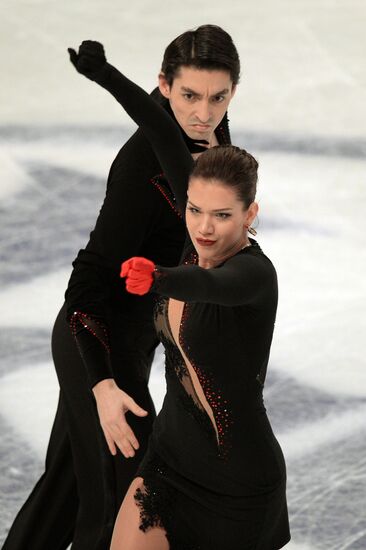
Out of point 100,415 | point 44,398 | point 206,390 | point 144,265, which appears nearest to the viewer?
point 144,265

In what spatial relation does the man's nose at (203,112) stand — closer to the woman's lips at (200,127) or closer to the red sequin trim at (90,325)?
the woman's lips at (200,127)

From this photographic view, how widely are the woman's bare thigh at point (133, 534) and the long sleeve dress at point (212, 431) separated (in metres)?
0.02

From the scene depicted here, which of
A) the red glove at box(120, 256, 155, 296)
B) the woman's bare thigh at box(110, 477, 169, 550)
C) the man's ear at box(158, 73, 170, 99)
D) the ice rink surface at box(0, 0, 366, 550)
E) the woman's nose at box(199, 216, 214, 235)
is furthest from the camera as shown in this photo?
the ice rink surface at box(0, 0, 366, 550)

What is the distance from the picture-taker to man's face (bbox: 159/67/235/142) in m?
3.03

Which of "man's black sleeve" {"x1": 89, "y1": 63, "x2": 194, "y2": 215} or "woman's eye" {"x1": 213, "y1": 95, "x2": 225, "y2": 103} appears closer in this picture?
"man's black sleeve" {"x1": 89, "y1": 63, "x2": 194, "y2": 215}

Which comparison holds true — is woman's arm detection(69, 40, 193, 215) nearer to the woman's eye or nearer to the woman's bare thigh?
the woman's eye

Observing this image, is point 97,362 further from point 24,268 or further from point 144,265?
point 24,268

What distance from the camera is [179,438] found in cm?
276

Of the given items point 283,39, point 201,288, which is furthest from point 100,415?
point 283,39

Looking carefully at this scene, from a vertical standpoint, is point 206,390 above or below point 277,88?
below

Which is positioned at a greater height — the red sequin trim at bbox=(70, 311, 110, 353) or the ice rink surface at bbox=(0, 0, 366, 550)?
the ice rink surface at bbox=(0, 0, 366, 550)

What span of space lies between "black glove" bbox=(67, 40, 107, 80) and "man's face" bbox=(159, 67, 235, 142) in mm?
434

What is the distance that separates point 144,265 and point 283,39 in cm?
506

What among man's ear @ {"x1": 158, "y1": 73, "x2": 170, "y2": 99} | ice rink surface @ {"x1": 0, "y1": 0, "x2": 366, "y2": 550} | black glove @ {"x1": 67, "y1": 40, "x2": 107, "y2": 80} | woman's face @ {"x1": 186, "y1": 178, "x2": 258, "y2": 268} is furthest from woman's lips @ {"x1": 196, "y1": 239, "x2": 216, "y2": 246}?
ice rink surface @ {"x1": 0, "y1": 0, "x2": 366, "y2": 550}
